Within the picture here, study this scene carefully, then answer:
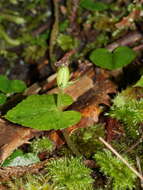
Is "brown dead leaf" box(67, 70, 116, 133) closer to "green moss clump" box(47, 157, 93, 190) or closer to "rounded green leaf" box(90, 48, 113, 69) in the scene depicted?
"rounded green leaf" box(90, 48, 113, 69)

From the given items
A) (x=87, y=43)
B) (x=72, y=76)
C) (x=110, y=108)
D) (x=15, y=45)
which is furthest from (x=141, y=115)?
(x=15, y=45)

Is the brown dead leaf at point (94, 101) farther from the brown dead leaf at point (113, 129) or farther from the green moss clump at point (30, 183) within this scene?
the green moss clump at point (30, 183)

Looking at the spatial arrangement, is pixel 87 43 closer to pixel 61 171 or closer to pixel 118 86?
pixel 118 86

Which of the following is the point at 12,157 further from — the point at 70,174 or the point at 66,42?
the point at 66,42

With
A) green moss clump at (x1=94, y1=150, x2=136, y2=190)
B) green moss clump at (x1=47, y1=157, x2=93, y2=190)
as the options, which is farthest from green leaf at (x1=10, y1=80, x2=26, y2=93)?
green moss clump at (x1=94, y1=150, x2=136, y2=190)

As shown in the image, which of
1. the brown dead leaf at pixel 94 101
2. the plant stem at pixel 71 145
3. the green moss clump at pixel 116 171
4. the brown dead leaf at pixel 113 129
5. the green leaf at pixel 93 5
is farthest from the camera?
the green leaf at pixel 93 5

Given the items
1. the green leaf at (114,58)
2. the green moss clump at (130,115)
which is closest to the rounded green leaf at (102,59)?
the green leaf at (114,58)
